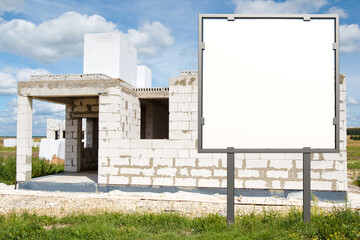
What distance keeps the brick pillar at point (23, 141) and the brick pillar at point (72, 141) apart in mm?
2826

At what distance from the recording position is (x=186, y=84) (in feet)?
35.9

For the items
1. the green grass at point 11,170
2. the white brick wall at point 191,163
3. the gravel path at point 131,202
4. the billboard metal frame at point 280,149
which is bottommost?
the gravel path at point 131,202

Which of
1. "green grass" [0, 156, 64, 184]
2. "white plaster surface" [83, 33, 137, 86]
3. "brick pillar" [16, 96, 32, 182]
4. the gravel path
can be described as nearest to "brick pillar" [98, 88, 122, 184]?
the gravel path

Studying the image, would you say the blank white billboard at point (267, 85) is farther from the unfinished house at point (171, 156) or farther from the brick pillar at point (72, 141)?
the brick pillar at point (72, 141)

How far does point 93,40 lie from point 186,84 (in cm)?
622

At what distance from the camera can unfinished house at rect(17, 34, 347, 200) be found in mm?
10148

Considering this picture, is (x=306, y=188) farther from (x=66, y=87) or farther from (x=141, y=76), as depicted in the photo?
(x=141, y=76)

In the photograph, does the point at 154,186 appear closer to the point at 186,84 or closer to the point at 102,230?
the point at 186,84

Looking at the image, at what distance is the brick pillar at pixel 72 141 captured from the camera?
15023 mm

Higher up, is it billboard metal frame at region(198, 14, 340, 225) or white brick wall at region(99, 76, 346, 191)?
billboard metal frame at region(198, 14, 340, 225)

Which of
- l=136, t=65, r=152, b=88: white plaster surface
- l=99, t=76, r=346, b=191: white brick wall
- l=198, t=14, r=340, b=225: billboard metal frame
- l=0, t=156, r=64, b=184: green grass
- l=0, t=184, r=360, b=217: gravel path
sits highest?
l=136, t=65, r=152, b=88: white plaster surface

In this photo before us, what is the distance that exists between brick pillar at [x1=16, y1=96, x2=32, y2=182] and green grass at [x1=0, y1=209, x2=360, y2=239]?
5597 mm

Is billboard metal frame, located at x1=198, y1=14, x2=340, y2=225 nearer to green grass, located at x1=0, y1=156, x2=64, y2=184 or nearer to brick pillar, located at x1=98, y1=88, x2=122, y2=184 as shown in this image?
brick pillar, located at x1=98, y1=88, x2=122, y2=184

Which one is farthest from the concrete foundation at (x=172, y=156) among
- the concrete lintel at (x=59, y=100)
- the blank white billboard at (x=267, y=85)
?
the blank white billboard at (x=267, y=85)
